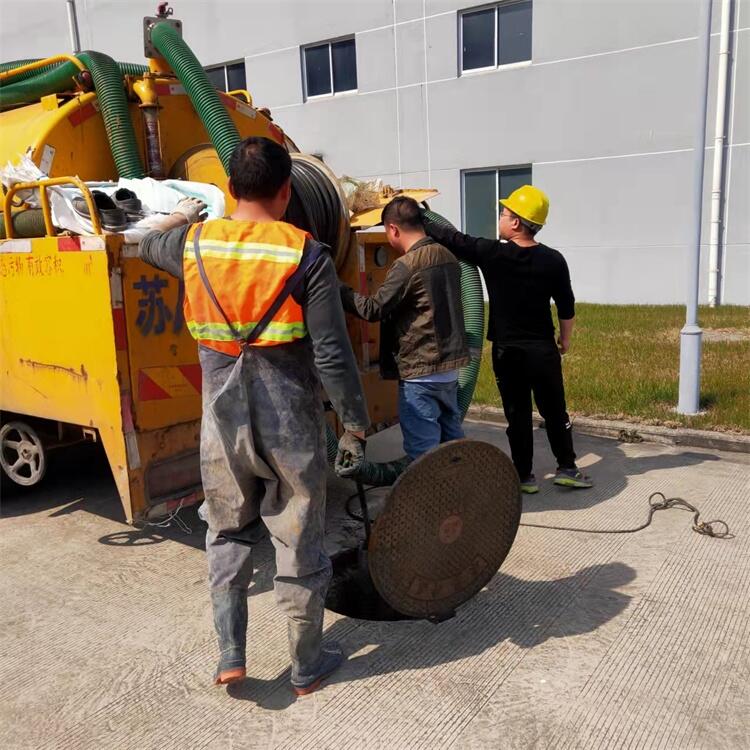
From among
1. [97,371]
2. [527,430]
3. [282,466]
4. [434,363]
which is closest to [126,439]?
[97,371]

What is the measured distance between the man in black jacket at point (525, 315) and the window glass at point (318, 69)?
1279 cm

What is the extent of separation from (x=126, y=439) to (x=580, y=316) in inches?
382

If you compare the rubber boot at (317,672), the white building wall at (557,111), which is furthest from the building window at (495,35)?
the rubber boot at (317,672)

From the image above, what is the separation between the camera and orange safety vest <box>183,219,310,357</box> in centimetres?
253

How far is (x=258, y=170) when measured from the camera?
2.59m

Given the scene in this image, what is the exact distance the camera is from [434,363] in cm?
374

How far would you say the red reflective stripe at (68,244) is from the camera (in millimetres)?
3402

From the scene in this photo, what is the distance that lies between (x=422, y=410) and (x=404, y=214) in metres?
0.99

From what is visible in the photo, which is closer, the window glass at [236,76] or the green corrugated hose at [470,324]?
the green corrugated hose at [470,324]

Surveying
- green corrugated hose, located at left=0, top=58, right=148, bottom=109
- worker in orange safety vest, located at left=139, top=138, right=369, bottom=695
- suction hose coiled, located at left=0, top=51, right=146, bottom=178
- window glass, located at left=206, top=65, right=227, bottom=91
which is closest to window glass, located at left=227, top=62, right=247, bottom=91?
window glass, located at left=206, top=65, right=227, bottom=91

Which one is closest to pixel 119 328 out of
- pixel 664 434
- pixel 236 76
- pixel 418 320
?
pixel 418 320

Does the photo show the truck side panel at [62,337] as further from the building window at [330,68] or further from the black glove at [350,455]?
the building window at [330,68]

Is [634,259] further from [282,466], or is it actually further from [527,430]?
[282,466]

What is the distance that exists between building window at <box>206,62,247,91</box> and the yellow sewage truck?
498 inches
